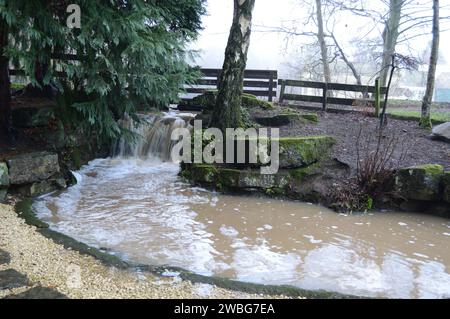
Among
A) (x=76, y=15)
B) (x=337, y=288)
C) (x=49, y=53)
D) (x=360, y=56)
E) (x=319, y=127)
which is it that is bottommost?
(x=337, y=288)

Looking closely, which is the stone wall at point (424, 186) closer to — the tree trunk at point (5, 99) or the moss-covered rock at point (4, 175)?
the moss-covered rock at point (4, 175)

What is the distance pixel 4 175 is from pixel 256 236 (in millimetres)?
4106

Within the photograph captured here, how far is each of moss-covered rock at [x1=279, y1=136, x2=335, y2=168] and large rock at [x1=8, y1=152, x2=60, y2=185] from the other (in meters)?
4.22

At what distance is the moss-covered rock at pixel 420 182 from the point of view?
7141mm

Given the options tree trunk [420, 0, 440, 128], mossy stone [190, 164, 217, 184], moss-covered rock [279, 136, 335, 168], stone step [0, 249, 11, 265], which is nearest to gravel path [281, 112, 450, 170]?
tree trunk [420, 0, 440, 128]

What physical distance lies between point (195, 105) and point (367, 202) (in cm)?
601

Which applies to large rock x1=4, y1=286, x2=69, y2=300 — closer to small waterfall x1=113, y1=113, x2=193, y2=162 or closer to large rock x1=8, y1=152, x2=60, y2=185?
large rock x1=8, y1=152, x2=60, y2=185

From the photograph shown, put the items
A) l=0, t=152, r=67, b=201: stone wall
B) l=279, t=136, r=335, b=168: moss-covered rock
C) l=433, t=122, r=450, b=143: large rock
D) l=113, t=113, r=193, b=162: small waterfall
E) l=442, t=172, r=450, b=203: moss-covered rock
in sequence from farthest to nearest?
l=113, t=113, r=193, b=162: small waterfall < l=433, t=122, r=450, b=143: large rock < l=279, t=136, r=335, b=168: moss-covered rock < l=442, t=172, r=450, b=203: moss-covered rock < l=0, t=152, r=67, b=201: stone wall

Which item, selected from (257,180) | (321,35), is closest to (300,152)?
(257,180)

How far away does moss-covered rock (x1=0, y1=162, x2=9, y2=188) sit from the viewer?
661 centimetres

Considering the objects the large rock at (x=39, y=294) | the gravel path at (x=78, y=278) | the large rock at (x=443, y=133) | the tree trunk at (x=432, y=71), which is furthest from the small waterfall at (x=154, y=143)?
Result: the large rock at (x=39, y=294)
